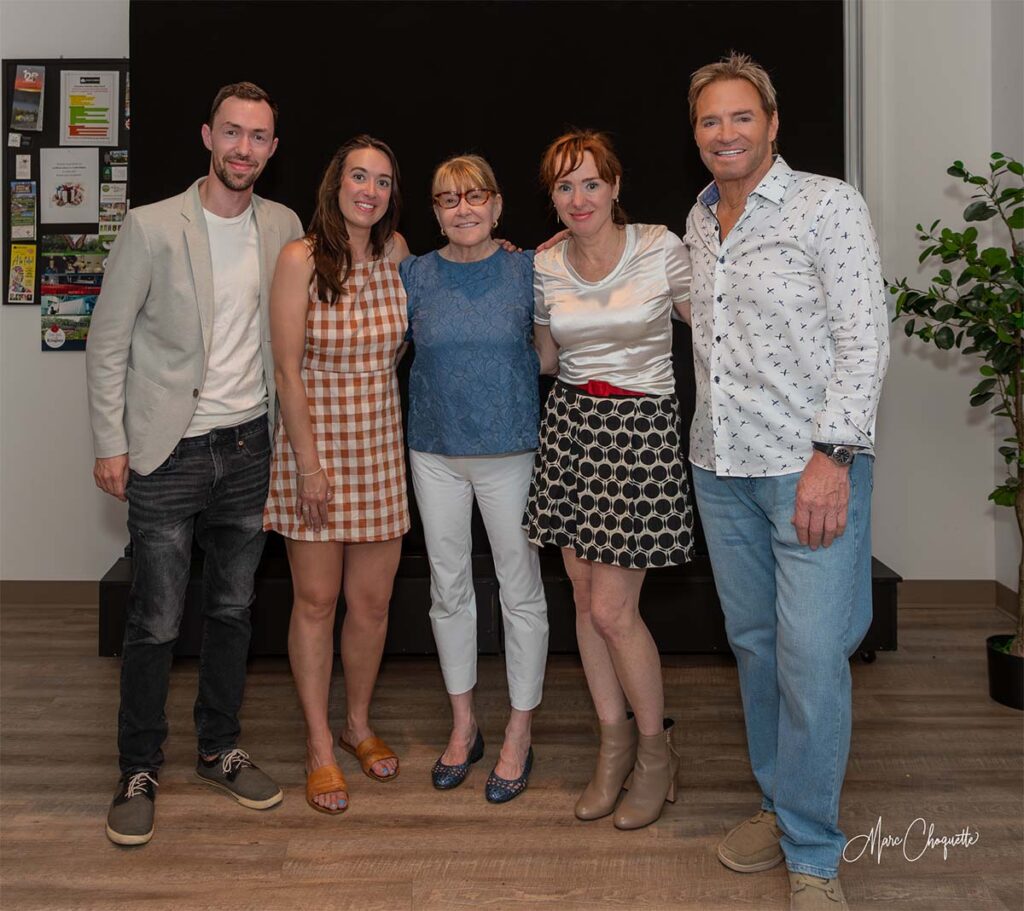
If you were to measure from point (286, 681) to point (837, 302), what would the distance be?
233 centimetres

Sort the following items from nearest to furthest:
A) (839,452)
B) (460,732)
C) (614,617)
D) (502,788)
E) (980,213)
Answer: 1. (839,452)
2. (614,617)
3. (502,788)
4. (460,732)
5. (980,213)

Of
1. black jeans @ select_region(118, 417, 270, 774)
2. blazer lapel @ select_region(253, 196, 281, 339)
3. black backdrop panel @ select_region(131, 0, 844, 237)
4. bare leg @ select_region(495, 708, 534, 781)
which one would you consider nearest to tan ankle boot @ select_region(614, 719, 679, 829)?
bare leg @ select_region(495, 708, 534, 781)

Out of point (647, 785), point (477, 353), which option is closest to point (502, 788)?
point (647, 785)

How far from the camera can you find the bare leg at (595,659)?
99.6 inches

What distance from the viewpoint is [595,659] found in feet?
8.43

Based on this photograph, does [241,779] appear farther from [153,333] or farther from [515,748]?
[153,333]

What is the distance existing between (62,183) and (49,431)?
100 cm

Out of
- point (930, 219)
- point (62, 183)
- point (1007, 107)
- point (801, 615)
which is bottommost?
point (801, 615)

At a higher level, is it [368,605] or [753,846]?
[368,605]

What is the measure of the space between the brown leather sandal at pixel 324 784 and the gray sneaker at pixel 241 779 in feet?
0.26

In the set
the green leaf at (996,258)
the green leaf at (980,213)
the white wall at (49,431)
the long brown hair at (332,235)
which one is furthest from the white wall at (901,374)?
the long brown hair at (332,235)

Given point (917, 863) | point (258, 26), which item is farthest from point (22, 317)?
point (917, 863)

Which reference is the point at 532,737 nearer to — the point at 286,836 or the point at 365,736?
the point at 365,736

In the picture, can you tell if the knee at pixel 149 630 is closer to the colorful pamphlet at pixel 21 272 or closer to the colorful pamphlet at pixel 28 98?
the colorful pamphlet at pixel 21 272
